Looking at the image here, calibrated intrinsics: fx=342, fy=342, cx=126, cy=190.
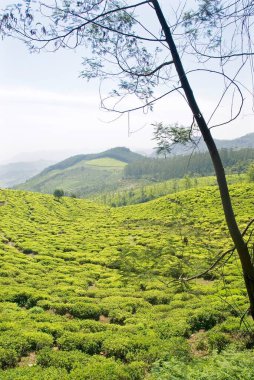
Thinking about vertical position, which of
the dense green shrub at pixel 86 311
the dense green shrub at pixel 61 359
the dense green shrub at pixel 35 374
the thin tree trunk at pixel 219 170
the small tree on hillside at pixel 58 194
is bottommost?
the dense green shrub at pixel 86 311

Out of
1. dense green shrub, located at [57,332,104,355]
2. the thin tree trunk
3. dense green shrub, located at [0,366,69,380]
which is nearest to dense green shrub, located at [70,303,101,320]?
dense green shrub, located at [57,332,104,355]

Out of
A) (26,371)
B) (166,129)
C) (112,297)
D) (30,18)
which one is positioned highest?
(30,18)

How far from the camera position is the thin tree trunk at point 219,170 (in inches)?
280

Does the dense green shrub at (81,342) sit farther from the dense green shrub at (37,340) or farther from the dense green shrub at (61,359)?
the dense green shrub at (61,359)

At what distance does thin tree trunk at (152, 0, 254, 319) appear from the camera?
7.12 m

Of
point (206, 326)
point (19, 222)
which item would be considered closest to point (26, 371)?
point (206, 326)

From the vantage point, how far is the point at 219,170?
7.30m

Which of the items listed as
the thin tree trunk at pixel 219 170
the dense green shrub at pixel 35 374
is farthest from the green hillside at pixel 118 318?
the thin tree trunk at pixel 219 170

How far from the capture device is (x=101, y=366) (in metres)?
13.0

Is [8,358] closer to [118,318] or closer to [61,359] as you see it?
[61,359]

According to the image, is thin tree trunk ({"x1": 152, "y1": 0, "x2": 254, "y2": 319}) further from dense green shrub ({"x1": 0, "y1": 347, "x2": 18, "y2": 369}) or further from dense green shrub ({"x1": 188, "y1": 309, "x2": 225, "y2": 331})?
dense green shrub ({"x1": 188, "y1": 309, "x2": 225, "y2": 331})

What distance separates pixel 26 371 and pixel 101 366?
2.75 meters

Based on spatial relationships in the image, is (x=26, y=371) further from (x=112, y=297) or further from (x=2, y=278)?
(x=2, y=278)

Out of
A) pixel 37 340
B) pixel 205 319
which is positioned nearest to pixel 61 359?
pixel 37 340
